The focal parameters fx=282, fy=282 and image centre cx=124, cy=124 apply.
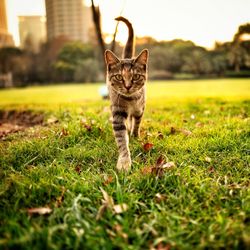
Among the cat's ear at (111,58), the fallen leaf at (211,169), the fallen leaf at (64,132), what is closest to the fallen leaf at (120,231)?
the fallen leaf at (211,169)

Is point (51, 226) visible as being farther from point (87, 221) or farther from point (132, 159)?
point (132, 159)

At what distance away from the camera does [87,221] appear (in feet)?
5.83

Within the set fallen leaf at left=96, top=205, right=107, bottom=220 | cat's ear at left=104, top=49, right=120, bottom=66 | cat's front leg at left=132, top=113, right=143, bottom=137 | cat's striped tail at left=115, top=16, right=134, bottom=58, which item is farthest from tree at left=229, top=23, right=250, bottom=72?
fallen leaf at left=96, top=205, right=107, bottom=220

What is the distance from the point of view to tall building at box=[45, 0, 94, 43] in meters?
111

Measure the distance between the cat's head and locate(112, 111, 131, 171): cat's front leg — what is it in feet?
0.90

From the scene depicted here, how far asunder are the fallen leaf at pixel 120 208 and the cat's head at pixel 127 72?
1.52m

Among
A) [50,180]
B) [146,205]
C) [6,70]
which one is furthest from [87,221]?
[6,70]

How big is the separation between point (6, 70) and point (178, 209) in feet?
137

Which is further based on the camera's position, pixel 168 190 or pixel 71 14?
pixel 71 14

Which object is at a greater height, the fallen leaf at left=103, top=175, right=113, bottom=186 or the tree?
the tree

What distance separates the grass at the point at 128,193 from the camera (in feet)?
5.36

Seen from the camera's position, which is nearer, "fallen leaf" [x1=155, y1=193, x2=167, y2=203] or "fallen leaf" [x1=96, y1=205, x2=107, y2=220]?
"fallen leaf" [x1=96, y1=205, x2=107, y2=220]

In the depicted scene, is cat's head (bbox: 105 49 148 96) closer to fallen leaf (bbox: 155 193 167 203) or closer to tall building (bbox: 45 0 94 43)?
fallen leaf (bbox: 155 193 167 203)

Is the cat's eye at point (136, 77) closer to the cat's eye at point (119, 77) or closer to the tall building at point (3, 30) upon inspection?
the cat's eye at point (119, 77)
